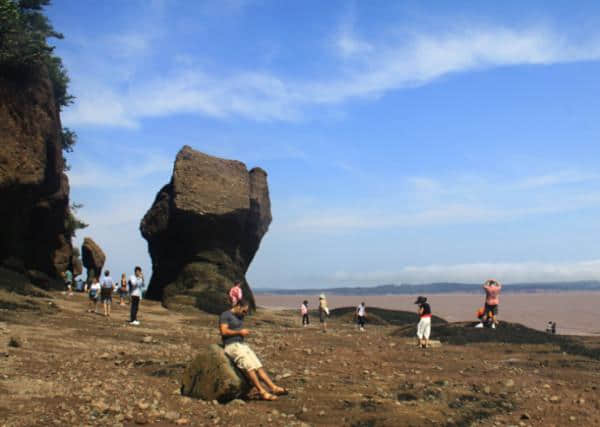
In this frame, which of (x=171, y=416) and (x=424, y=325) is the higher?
(x=424, y=325)

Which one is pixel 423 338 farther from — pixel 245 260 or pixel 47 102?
pixel 47 102

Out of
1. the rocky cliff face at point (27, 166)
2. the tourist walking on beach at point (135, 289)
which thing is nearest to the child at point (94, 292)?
the tourist walking on beach at point (135, 289)

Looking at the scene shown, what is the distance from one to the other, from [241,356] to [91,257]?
128 ft

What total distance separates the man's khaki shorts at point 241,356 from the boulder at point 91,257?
38.1 meters

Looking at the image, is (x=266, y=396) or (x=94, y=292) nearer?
(x=266, y=396)

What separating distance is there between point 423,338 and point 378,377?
6824 millimetres

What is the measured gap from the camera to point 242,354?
381 inches

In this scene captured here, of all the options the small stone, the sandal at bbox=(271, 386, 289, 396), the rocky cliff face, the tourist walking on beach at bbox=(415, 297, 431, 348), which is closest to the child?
the rocky cliff face

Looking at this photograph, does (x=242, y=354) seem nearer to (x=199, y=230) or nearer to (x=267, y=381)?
(x=267, y=381)

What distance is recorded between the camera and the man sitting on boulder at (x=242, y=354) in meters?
9.62

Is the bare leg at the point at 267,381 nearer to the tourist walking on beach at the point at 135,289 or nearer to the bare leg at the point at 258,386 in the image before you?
the bare leg at the point at 258,386

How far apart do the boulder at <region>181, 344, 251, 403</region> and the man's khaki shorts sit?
100mm

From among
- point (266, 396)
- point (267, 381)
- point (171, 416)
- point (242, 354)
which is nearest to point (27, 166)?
point (242, 354)

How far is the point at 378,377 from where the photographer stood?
12.5 meters
